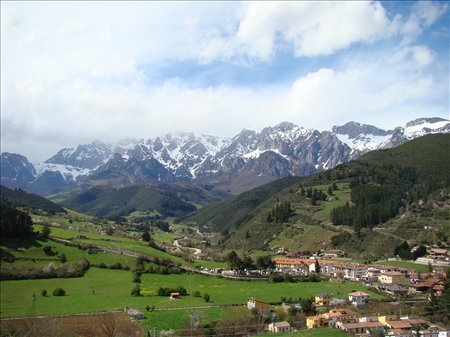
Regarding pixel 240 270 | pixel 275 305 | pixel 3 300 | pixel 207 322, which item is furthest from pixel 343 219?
pixel 3 300

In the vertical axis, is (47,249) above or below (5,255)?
above

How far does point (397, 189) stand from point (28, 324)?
105266 mm

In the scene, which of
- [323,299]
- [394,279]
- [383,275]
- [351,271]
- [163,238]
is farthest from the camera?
[163,238]

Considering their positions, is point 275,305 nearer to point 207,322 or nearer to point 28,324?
point 207,322

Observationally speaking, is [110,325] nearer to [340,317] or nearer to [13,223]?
[340,317]

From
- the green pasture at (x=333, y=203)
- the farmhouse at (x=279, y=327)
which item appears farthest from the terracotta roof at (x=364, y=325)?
the green pasture at (x=333, y=203)

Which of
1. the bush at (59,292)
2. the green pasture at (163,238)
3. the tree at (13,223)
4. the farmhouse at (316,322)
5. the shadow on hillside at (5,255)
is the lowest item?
the farmhouse at (316,322)

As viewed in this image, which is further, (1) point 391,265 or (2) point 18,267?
(1) point 391,265

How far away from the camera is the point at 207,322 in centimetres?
4241

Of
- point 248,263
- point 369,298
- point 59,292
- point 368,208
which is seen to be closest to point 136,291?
point 59,292

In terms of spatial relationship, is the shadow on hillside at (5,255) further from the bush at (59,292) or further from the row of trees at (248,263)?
the row of trees at (248,263)

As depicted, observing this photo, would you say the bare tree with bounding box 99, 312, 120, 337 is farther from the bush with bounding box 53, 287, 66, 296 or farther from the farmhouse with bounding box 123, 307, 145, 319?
the bush with bounding box 53, 287, 66, 296

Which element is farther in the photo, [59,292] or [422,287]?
[422,287]

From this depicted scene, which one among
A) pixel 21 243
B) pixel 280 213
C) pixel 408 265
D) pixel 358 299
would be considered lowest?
pixel 358 299
